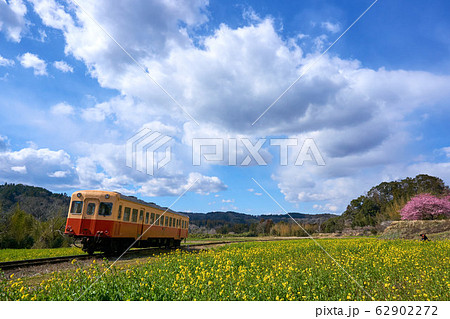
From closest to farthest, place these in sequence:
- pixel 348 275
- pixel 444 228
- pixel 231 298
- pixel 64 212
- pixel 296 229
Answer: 1. pixel 231 298
2. pixel 348 275
3. pixel 444 228
4. pixel 64 212
5. pixel 296 229

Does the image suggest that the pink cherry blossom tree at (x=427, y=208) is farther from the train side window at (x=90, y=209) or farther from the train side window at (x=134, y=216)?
the train side window at (x=90, y=209)

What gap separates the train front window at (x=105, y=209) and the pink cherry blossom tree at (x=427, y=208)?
1332 inches

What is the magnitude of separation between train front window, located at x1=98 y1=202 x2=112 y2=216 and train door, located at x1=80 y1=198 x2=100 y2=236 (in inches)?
7.9

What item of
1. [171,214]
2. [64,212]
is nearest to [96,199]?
[171,214]

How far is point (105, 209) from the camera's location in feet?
45.7

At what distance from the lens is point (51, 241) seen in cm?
2300

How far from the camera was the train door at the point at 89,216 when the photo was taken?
13.7 m

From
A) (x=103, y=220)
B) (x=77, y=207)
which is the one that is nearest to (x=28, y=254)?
(x=77, y=207)

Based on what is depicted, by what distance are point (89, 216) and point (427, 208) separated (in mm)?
35292

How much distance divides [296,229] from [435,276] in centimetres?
4999

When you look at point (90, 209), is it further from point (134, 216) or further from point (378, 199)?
point (378, 199)

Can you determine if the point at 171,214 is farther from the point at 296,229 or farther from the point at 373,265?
the point at 296,229

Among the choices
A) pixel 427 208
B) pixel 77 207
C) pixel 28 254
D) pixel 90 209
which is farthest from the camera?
pixel 427 208
